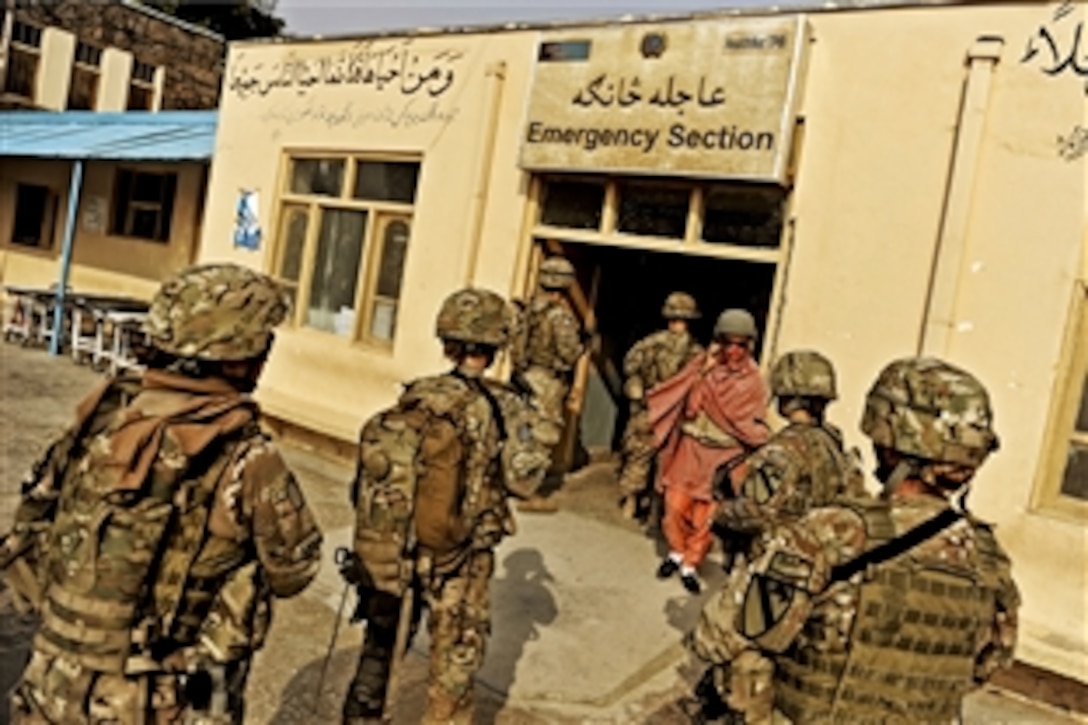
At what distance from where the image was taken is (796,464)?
12.5 ft

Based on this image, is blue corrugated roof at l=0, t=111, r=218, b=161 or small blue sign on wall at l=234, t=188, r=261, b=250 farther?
blue corrugated roof at l=0, t=111, r=218, b=161

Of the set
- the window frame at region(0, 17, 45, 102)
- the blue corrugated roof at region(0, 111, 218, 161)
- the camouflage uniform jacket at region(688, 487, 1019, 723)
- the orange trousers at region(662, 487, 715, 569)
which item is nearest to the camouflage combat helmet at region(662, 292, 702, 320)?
the orange trousers at region(662, 487, 715, 569)

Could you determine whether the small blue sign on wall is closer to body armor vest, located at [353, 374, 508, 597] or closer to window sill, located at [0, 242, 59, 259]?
body armor vest, located at [353, 374, 508, 597]

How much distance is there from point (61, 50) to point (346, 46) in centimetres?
1267

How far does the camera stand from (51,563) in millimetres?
2387

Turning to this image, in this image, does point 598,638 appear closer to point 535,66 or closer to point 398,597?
point 398,597

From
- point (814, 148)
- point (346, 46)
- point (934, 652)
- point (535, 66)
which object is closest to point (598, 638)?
point (934, 652)

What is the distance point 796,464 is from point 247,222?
7.01m

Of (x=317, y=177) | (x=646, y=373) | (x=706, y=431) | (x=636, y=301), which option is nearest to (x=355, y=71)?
(x=317, y=177)

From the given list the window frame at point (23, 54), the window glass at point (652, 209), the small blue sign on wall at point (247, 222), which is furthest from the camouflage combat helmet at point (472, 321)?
the window frame at point (23, 54)

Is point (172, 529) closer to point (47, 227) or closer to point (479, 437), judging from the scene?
point (479, 437)

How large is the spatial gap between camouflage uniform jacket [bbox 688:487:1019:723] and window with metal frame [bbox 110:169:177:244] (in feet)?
40.1

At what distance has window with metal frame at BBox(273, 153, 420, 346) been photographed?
8289 millimetres

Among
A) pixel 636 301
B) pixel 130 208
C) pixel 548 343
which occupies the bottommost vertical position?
pixel 548 343
